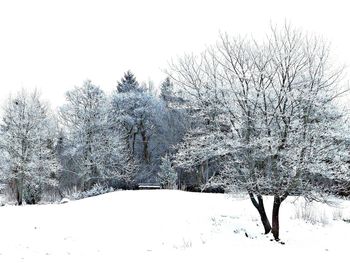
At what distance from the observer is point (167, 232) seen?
10.5m

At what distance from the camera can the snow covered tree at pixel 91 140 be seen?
2569 cm

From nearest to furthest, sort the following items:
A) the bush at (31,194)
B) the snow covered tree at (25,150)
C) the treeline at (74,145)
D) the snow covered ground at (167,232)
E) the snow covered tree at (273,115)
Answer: the snow covered ground at (167,232), the snow covered tree at (273,115), the snow covered tree at (25,150), the bush at (31,194), the treeline at (74,145)

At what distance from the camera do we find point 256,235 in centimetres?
1049

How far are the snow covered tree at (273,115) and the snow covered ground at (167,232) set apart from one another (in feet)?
3.72

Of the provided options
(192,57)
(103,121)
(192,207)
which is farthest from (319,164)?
(103,121)

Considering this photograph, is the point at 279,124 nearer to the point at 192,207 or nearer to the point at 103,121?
the point at 192,207

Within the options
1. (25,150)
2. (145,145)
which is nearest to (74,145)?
(25,150)

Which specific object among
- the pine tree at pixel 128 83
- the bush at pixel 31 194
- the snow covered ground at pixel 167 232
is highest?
the pine tree at pixel 128 83

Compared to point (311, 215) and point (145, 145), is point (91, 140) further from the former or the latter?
point (311, 215)

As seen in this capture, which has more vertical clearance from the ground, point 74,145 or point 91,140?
point 91,140

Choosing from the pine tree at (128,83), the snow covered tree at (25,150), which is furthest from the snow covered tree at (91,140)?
the pine tree at (128,83)

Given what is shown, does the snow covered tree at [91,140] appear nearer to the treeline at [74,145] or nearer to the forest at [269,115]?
the treeline at [74,145]

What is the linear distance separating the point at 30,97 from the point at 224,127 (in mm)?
18831

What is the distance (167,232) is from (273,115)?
470cm
